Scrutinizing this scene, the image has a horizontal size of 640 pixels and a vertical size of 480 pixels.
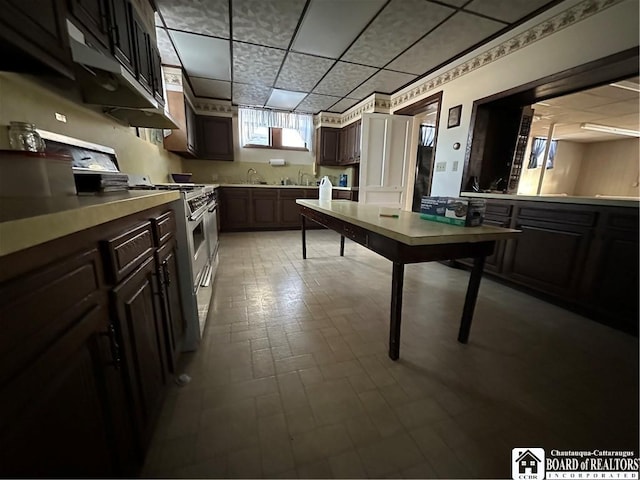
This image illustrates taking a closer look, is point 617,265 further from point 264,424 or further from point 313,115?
point 313,115

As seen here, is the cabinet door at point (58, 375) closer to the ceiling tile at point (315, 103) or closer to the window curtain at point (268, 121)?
the ceiling tile at point (315, 103)

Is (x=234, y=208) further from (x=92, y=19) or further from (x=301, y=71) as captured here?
(x=92, y=19)

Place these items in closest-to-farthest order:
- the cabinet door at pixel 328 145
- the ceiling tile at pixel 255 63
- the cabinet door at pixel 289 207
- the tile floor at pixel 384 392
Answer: the tile floor at pixel 384 392 → the ceiling tile at pixel 255 63 → the cabinet door at pixel 289 207 → the cabinet door at pixel 328 145

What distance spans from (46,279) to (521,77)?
11.3ft

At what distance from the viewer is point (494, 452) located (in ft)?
3.19

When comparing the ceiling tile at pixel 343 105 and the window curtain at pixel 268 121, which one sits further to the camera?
the window curtain at pixel 268 121

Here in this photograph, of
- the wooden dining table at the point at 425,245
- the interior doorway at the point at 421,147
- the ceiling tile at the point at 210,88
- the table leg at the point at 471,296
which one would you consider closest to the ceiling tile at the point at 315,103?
the interior doorway at the point at 421,147

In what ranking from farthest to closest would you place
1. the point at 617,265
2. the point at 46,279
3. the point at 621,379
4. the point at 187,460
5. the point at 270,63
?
the point at 270,63, the point at 617,265, the point at 621,379, the point at 187,460, the point at 46,279

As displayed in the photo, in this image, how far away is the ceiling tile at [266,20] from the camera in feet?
7.08

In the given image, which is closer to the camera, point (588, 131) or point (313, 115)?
point (588, 131)

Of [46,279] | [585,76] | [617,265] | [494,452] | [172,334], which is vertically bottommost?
[494,452]

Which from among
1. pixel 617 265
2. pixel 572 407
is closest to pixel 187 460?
pixel 572 407

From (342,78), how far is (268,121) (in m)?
2.06

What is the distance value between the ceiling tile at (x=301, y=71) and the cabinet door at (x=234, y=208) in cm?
196
